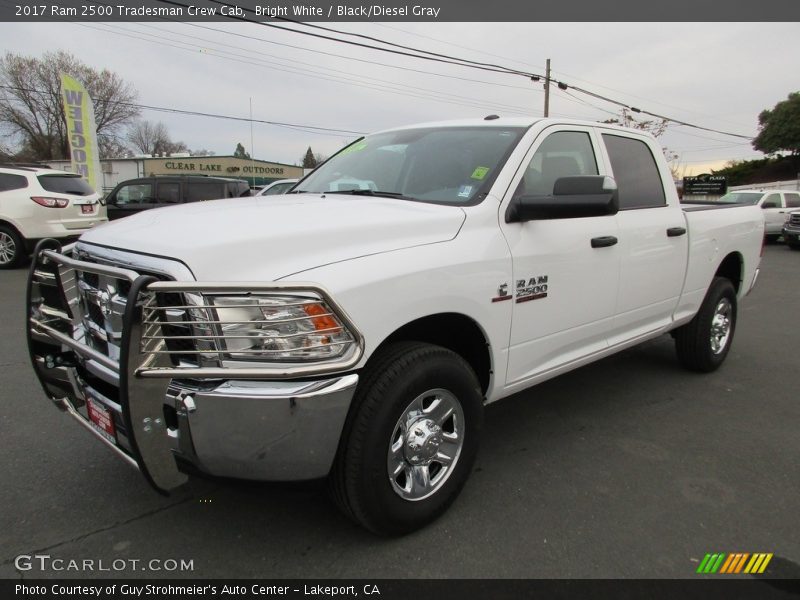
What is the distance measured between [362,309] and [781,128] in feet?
174

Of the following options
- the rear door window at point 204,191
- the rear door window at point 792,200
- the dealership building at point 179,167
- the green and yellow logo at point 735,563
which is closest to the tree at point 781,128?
the rear door window at point 792,200

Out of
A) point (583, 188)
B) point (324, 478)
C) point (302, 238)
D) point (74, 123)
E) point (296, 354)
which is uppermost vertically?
point (74, 123)

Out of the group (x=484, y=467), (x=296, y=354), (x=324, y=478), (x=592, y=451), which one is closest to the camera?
(x=296, y=354)

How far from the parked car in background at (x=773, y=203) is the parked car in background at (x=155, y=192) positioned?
15655 mm

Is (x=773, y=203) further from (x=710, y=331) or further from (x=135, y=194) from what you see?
(x=135, y=194)

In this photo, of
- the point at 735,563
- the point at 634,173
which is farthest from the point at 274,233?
the point at 634,173

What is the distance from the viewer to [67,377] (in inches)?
95.1

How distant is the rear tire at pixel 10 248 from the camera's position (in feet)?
32.9

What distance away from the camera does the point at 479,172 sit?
9.64 feet

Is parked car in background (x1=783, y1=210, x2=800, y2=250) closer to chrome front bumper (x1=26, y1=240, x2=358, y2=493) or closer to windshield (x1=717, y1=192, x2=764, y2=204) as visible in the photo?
windshield (x1=717, y1=192, x2=764, y2=204)

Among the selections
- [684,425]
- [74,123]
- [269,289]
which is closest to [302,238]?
[269,289]

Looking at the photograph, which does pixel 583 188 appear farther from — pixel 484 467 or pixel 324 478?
pixel 324 478

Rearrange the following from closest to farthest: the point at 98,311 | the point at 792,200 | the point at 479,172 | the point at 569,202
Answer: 1. the point at 98,311
2. the point at 569,202
3. the point at 479,172
4. the point at 792,200
